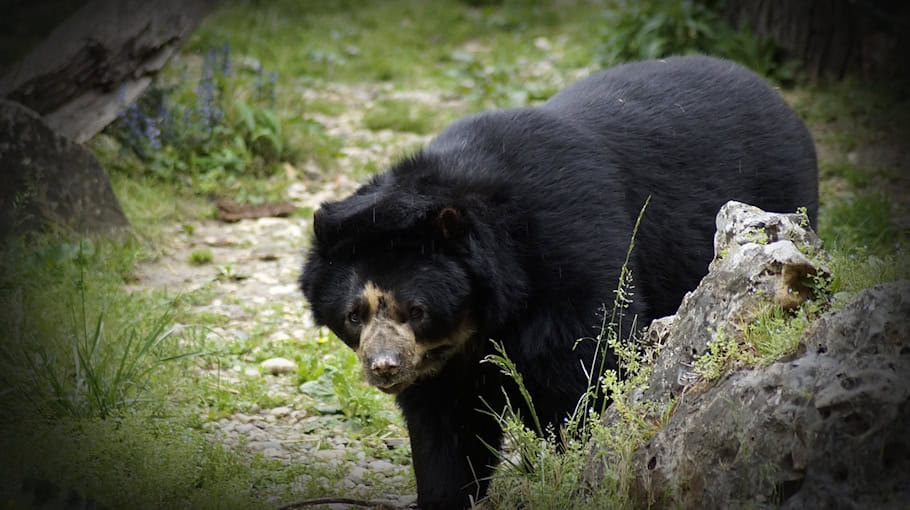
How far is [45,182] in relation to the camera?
6867 mm

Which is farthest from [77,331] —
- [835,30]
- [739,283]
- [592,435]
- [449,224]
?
[835,30]

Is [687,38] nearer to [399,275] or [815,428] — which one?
[399,275]

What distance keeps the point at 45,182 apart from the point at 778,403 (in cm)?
530

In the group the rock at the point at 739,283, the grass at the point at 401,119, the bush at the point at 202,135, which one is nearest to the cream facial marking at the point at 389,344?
the rock at the point at 739,283

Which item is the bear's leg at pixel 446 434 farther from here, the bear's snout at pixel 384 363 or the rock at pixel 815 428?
the rock at pixel 815 428

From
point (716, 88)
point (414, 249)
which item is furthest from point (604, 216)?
point (716, 88)

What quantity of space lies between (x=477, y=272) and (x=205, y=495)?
1406mm

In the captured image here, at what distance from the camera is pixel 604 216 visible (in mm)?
4449

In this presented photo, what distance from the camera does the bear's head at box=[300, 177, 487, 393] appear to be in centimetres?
414

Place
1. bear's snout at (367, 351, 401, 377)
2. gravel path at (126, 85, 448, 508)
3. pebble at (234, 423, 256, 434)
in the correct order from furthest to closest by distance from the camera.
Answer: pebble at (234, 423, 256, 434), gravel path at (126, 85, 448, 508), bear's snout at (367, 351, 401, 377)

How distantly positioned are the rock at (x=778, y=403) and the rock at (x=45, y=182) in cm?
444

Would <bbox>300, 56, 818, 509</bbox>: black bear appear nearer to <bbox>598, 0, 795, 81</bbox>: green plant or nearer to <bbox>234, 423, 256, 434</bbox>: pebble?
<bbox>234, 423, 256, 434</bbox>: pebble

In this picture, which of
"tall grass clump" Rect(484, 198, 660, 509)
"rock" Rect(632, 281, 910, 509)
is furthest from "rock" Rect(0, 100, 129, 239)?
"rock" Rect(632, 281, 910, 509)

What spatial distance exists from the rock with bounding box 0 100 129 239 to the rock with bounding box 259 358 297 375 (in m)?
1.83
